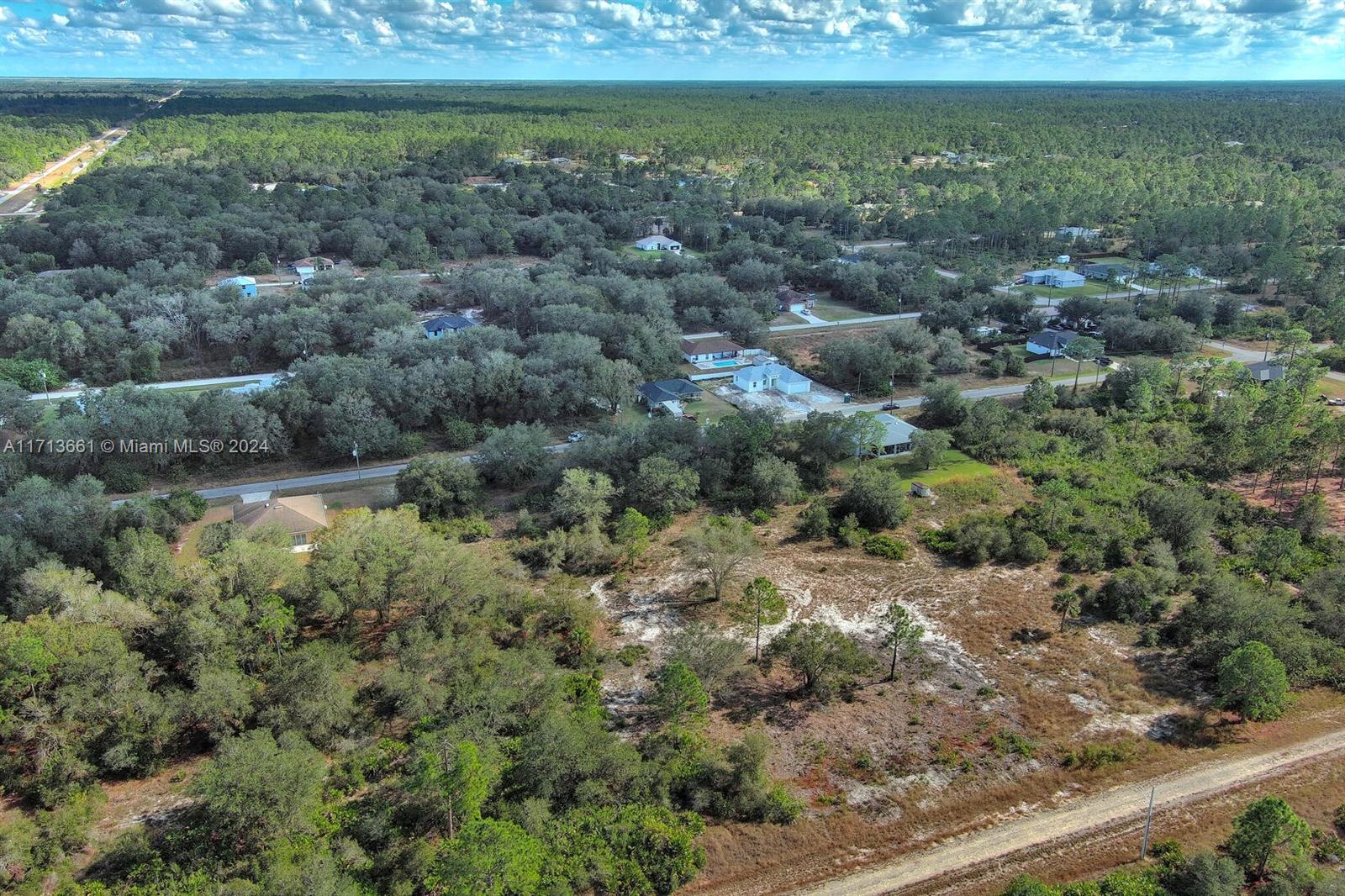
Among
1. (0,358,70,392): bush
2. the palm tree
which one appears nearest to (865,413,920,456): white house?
the palm tree

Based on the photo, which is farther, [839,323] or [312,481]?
[839,323]

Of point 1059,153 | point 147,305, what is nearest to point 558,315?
point 147,305

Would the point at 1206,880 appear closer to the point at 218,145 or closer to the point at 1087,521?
the point at 1087,521

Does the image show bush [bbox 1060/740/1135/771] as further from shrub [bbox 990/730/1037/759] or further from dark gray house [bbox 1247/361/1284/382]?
dark gray house [bbox 1247/361/1284/382]

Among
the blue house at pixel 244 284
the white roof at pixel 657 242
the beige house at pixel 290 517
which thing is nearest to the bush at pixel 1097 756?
the beige house at pixel 290 517

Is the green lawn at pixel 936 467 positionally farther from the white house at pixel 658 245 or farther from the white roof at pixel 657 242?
the white roof at pixel 657 242

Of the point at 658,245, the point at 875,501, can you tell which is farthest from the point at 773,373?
the point at 658,245

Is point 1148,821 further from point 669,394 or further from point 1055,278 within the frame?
point 1055,278
